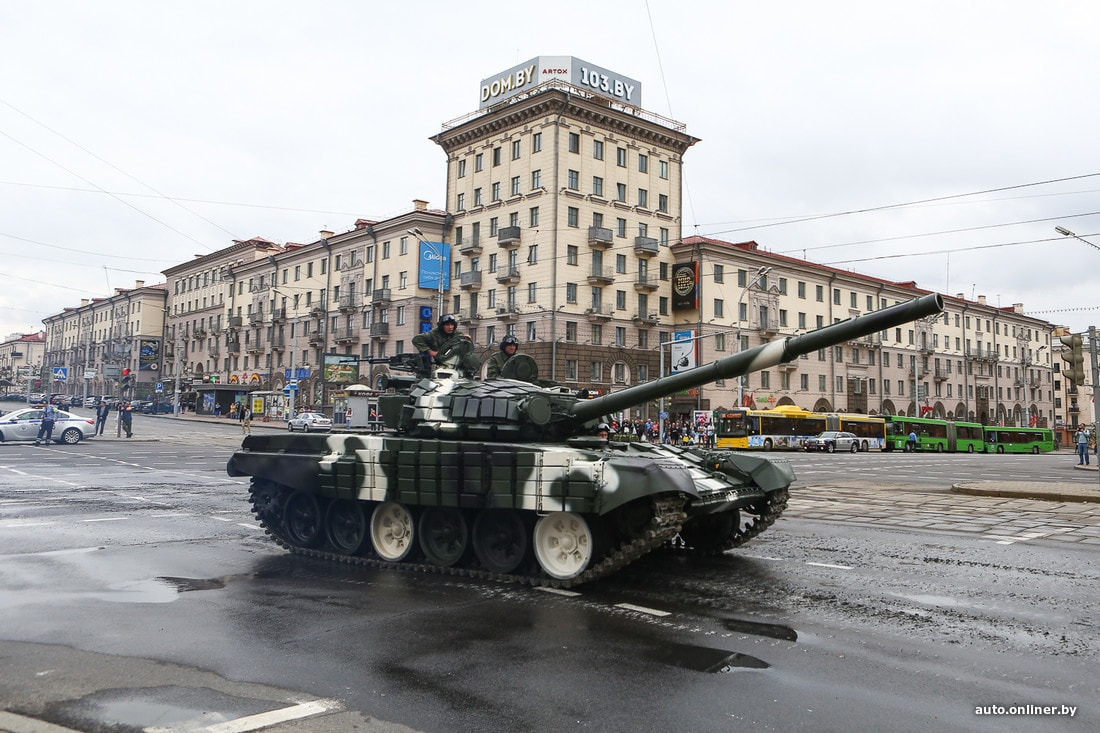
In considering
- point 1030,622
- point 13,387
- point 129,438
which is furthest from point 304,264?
point 13,387

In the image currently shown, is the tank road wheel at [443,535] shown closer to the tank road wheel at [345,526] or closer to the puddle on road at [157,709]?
the tank road wheel at [345,526]

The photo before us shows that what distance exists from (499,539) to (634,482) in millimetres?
1958

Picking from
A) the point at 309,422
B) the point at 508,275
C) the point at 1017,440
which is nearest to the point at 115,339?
the point at 309,422

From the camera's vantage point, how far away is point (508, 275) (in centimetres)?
5094

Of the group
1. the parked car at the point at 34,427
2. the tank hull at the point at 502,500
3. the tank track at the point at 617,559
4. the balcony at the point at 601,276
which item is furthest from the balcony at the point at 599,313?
the tank track at the point at 617,559

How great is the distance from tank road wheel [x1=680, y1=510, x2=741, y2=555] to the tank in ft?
0.05

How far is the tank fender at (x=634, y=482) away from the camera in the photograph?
281 inches

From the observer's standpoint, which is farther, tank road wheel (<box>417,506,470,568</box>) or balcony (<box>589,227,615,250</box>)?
balcony (<box>589,227,615,250</box>)

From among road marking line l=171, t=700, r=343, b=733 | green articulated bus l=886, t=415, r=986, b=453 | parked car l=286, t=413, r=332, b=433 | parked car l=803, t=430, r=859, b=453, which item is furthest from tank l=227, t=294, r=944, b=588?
green articulated bus l=886, t=415, r=986, b=453

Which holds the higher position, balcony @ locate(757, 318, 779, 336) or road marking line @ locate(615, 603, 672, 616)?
balcony @ locate(757, 318, 779, 336)

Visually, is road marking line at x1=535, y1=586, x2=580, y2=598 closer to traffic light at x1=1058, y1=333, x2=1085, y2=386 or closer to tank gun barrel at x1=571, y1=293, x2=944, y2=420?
tank gun barrel at x1=571, y1=293, x2=944, y2=420

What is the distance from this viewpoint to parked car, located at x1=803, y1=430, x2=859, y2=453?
46969mm

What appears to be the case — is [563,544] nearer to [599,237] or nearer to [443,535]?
[443,535]

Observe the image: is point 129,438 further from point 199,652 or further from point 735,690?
point 735,690
